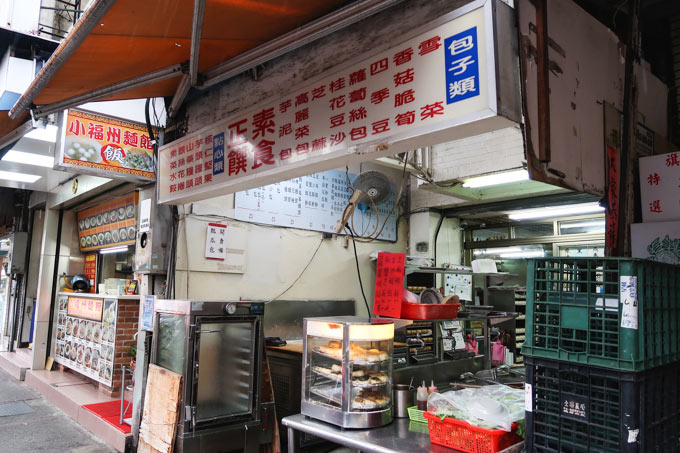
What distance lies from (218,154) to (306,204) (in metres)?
3.49

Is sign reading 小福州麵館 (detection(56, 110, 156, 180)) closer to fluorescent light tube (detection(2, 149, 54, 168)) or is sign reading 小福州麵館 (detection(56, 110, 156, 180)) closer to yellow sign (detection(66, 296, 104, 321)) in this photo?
fluorescent light tube (detection(2, 149, 54, 168))

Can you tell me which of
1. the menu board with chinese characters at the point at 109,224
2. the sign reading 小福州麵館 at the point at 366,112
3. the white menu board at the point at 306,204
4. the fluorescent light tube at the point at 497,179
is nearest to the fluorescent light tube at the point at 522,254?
the white menu board at the point at 306,204

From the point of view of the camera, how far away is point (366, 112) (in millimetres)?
2814

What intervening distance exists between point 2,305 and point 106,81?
1105 centimetres

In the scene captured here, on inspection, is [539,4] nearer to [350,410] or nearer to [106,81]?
[350,410]

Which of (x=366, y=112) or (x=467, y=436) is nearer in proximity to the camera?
(x=467, y=436)

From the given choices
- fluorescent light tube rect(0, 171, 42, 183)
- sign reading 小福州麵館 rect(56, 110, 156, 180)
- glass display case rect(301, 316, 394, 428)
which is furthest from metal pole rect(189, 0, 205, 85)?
fluorescent light tube rect(0, 171, 42, 183)

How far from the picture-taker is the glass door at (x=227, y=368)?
15.2ft

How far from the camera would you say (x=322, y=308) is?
7.39 m

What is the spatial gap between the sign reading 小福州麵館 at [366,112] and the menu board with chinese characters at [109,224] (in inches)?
134

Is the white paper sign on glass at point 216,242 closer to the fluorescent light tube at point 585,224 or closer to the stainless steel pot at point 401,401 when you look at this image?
the stainless steel pot at point 401,401

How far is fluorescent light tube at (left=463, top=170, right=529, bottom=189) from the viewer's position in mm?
5715

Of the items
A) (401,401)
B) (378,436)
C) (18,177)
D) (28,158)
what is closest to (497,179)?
(401,401)

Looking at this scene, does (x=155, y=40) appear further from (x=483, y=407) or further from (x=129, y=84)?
(x=483, y=407)
